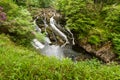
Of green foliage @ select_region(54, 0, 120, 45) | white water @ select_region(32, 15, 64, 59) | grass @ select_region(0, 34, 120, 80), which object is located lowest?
white water @ select_region(32, 15, 64, 59)

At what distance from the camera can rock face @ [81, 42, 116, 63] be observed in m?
18.6

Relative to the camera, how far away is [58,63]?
25.8ft

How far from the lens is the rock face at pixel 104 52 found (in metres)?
18.6

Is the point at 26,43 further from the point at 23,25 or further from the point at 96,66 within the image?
the point at 96,66

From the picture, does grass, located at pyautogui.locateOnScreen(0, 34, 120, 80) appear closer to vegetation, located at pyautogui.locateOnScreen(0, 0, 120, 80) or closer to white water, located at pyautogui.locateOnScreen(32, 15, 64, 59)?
vegetation, located at pyautogui.locateOnScreen(0, 0, 120, 80)

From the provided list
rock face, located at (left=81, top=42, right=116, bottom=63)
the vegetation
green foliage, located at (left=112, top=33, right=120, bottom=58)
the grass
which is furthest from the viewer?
green foliage, located at (left=112, top=33, right=120, bottom=58)

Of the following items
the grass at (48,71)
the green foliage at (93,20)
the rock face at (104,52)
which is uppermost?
the grass at (48,71)

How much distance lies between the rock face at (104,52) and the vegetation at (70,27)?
15.4 inches

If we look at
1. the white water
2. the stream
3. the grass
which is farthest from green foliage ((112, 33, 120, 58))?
the grass

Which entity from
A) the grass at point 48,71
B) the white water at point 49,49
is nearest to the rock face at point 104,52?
the white water at point 49,49

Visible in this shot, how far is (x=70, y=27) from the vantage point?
22.0 metres

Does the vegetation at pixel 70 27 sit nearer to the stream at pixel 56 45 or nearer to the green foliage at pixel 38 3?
the green foliage at pixel 38 3

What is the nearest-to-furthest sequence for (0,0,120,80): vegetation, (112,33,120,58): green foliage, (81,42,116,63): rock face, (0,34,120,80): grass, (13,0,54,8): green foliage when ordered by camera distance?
(0,34,120,80): grass
(0,0,120,80): vegetation
(81,42,116,63): rock face
(112,33,120,58): green foliage
(13,0,54,8): green foliage

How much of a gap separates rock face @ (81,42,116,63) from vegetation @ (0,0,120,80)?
0.39 meters
